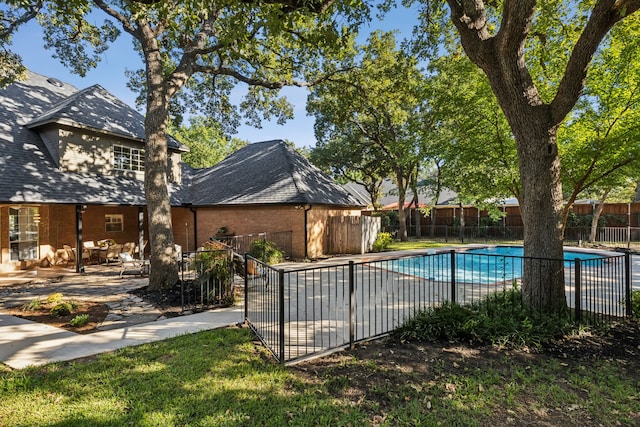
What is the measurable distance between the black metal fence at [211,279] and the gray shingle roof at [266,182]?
287 inches

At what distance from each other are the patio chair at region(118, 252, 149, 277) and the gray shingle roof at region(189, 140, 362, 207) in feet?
17.2

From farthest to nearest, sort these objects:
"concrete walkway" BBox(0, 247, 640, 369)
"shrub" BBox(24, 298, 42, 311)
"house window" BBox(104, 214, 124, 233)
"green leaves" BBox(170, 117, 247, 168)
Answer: "green leaves" BBox(170, 117, 247, 168)
"house window" BBox(104, 214, 124, 233)
"shrub" BBox(24, 298, 42, 311)
"concrete walkway" BBox(0, 247, 640, 369)

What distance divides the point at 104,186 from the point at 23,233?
325 centimetres

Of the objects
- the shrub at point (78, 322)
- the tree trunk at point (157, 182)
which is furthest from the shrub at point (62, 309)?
the tree trunk at point (157, 182)

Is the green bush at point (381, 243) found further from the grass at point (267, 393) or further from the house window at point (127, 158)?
the grass at point (267, 393)

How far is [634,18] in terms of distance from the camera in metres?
7.11

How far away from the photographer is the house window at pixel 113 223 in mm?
15031

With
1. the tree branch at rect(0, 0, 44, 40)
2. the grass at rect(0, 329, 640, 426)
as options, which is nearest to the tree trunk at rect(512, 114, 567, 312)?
the grass at rect(0, 329, 640, 426)

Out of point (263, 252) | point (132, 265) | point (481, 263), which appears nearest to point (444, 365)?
point (263, 252)

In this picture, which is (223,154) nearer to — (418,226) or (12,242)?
(418,226)

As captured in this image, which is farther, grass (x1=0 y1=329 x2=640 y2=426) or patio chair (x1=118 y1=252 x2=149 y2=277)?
patio chair (x1=118 y1=252 x2=149 y2=277)

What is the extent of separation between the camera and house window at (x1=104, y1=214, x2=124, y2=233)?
15.0m

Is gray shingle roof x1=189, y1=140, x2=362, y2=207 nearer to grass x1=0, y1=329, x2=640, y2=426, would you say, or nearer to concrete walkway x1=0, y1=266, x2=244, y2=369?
concrete walkway x1=0, y1=266, x2=244, y2=369

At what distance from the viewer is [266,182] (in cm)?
1659
